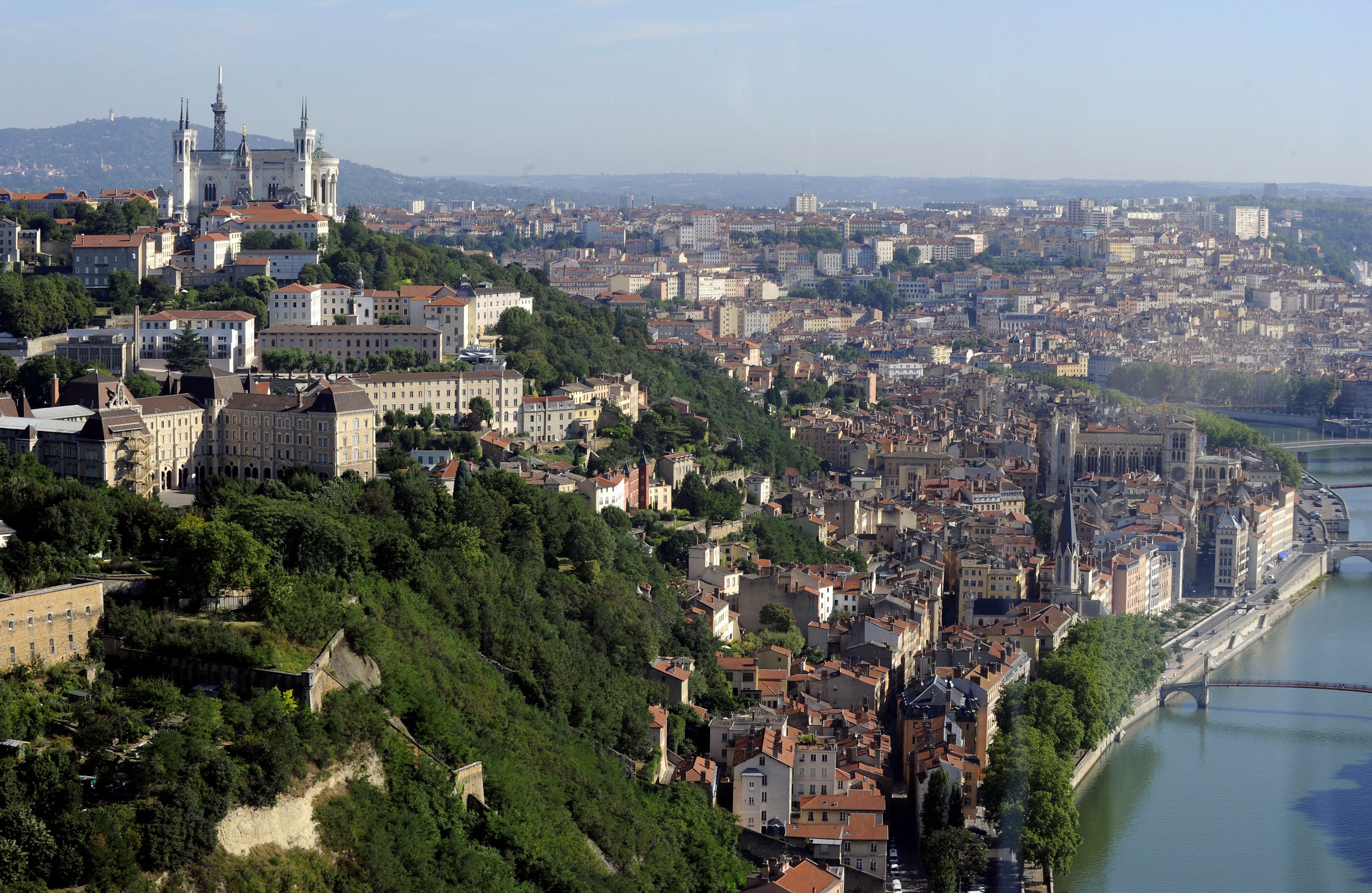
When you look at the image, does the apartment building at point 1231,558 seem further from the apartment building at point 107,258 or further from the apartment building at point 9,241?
the apartment building at point 9,241

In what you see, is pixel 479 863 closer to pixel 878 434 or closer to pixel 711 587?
pixel 711 587

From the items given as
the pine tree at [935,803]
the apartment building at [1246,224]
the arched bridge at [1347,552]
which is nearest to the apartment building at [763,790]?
the pine tree at [935,803]

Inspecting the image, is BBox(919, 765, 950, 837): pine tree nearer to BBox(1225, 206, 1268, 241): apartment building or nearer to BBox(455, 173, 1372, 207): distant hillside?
BBox(455, 173, 1372, 207): distant hillside

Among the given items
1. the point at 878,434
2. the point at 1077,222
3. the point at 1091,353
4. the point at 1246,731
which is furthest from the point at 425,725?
the point at 1077,222

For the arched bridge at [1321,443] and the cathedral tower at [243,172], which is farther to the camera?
the arched bridge at [1321,443]

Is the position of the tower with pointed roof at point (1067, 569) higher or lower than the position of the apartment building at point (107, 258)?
lower

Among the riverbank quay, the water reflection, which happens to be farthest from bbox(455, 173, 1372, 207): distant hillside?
the water reflection

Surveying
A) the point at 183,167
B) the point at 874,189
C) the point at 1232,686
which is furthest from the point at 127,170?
the point at 1232,686

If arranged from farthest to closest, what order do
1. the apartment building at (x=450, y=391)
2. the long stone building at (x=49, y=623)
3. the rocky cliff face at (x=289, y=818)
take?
the apartment building at (x=450, y=391) < the long stone building at (x=49, y=623) < the rocky cliff face at (x=289, y=818)
